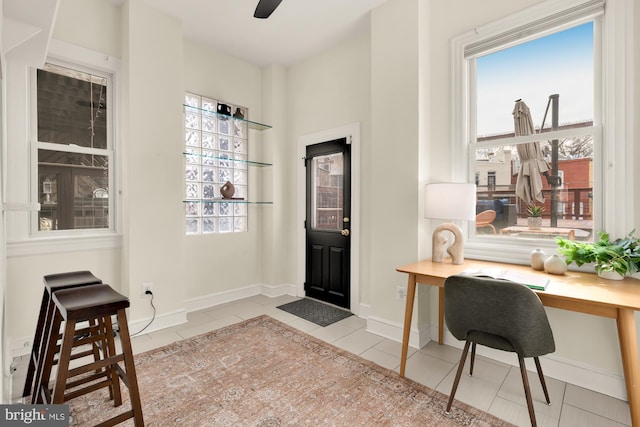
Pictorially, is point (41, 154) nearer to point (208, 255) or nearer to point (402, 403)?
point (208, 255)

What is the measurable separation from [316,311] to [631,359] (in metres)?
2.60

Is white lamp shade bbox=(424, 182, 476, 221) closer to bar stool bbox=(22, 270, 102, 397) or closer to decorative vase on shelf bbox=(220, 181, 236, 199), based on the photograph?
decorative vase on shelf bbox=(220, 181, 236, 199)

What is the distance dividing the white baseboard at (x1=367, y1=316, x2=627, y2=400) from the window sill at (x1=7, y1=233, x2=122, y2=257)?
2817 millimetres

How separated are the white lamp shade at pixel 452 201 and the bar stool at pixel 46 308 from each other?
238 centimetres

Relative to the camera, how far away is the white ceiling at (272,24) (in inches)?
115

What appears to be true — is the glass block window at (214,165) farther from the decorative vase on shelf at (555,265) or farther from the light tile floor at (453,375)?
the decorative vase on shelf at (555,265)

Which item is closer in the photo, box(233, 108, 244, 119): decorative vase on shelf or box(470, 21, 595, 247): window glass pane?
box(470, 21, 595, 247): window glass pane

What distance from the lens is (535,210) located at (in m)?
2.43

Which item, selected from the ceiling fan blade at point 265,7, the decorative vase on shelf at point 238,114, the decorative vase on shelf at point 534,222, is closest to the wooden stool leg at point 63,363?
→ the ceiling fan blade at point 265,7

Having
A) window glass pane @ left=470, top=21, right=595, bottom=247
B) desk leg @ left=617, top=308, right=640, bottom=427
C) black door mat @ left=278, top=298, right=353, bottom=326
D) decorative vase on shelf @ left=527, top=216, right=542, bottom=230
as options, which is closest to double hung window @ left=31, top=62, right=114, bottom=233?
black door mat @ left=278, top=298, right=353, bottom=326

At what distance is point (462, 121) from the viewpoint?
271cm

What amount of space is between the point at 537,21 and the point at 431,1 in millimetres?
933

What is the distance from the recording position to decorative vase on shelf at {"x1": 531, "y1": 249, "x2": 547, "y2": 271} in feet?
7.24

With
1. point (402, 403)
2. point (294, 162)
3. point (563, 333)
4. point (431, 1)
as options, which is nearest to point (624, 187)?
point (563, 333)
